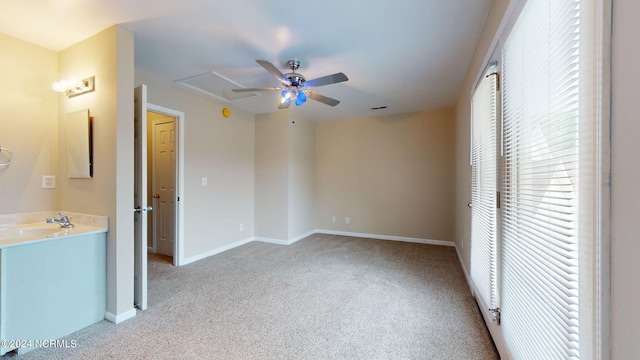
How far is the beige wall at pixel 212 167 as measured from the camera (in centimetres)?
347

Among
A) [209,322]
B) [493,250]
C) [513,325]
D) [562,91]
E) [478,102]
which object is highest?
[478,102]

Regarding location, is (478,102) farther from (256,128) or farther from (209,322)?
(256,128)

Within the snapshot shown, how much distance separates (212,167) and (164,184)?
0.83 meters

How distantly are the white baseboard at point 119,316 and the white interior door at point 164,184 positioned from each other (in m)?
1.77

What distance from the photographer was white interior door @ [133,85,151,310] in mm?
2260

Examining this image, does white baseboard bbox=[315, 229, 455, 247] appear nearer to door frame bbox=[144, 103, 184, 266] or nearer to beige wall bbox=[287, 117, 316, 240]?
beige wall bbox=[287, 117, 316, 240]

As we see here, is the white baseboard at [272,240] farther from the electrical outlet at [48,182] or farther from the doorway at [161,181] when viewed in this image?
the electrical outlet at [48,182]

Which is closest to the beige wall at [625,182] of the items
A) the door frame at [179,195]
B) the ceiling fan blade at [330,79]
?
the ceiling fan blade at [330,79]

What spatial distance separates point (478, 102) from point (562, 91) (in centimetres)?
153

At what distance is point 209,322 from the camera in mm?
2072

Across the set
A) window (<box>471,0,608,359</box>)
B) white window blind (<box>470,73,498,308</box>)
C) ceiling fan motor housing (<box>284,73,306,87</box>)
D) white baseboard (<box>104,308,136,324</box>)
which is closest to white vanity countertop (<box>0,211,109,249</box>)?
white baseboard (<box>104,308,136,324</box>)

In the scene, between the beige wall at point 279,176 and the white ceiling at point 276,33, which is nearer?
the white ceiling at point 276,33

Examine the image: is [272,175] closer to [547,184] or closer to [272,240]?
[272,240]

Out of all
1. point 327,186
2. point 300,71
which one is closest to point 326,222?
point 327,186
